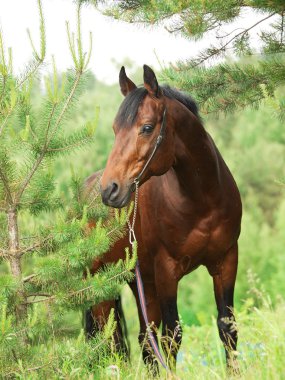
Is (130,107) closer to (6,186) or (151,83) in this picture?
(151,83)

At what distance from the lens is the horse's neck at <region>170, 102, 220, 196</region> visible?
5029 mm

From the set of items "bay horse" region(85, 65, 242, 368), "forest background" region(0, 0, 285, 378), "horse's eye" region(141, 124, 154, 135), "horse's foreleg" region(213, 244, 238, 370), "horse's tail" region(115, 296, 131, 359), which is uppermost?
"horse's eye" region(141, 124, 154, 135)

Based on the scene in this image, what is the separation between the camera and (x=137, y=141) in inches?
179

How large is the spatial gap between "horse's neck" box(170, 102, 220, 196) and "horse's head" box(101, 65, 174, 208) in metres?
0.21

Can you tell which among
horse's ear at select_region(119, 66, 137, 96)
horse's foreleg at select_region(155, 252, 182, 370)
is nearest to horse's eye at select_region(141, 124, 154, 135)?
horse's ear at select_region(119, 66, 137, 96)

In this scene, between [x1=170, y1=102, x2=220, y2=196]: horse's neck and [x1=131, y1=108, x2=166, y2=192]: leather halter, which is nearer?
[x1=131, y1=108, x2=166, y2=192]: leather halter

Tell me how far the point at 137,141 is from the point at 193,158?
2.35 ft

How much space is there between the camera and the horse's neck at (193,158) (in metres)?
5.03

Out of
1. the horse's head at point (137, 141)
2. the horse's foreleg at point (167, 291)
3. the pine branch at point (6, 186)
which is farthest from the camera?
the horse's foreleg at point (167, 291)

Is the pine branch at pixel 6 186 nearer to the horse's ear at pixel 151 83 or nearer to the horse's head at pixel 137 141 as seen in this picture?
the horse's head at pixel 137 141

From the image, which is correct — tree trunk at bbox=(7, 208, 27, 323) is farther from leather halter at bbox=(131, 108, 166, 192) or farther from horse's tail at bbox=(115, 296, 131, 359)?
horse's tail at bbox=(115, 296, 131, 359)

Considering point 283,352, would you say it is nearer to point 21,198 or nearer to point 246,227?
point 21,198

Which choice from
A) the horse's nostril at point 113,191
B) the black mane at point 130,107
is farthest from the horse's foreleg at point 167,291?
the black mane at point 130,107

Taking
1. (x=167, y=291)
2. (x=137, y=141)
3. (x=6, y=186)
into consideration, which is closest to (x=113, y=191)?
(x=137, y=141)
